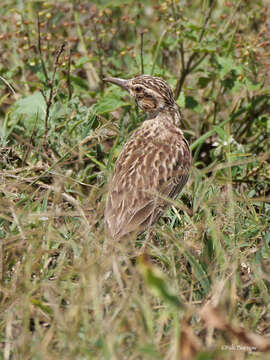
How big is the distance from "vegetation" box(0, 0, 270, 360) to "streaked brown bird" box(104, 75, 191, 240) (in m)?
0.16

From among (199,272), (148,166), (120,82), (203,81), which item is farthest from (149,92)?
(199,272)

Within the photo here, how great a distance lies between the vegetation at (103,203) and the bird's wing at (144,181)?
6.2 inches

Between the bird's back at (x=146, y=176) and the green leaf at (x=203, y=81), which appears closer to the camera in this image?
the bird's back at (x=146, y=176)

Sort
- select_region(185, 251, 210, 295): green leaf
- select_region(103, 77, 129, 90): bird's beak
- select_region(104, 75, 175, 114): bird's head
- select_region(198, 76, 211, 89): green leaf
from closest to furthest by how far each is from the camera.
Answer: select_region(185, 251, 210, 295): green leaf, select_region(104, 75, 175, 114): bird's head, select_region(103, 77, 129, 90): bird's beak, select_region(198, 76, 211, 89): green leaf

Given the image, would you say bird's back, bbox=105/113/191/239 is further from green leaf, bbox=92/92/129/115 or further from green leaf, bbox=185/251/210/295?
green leaf, bbox=185/251/210/295

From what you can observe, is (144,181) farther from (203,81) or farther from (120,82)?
(203,81)

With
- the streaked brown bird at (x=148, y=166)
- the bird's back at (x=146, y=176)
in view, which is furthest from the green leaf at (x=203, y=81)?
the bird's back at (x=146, y=176)

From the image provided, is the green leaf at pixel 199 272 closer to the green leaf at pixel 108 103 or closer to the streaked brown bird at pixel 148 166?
the streaked brown bird at pixel 148 166

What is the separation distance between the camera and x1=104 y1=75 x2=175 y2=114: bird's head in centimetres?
545

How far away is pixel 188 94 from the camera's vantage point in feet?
22.1

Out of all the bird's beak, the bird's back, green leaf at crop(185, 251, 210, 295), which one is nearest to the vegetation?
green leaf at crop(185, 251, 210, 295)

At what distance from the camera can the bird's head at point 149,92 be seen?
5453mm

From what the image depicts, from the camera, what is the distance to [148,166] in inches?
193

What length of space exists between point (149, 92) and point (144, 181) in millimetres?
1048
